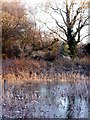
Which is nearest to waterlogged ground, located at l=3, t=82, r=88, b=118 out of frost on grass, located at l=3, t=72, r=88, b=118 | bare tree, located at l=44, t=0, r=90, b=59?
frost on grass, located at l=3, t=72, r=88, b=118

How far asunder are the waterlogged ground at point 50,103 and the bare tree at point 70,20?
30.5 feet

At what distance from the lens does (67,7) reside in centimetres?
1691

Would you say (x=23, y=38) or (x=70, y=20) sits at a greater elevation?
(x=70, y=20)

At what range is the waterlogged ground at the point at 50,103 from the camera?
514 centimetres

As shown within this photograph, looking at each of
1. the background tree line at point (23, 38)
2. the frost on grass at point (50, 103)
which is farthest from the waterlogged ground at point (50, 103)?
the background tree line at point (23, 38)

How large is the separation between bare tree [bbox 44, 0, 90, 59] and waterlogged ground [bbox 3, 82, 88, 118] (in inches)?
366

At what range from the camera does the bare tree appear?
55.4ft

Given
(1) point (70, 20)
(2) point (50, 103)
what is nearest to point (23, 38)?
(1) point (70, 20)

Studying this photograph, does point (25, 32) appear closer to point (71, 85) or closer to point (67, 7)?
point (67, 7)

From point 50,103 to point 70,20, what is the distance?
37.7ft

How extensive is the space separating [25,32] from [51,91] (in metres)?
8.03

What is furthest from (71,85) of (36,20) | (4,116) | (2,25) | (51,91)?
(36,20)

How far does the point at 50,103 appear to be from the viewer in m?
6.01

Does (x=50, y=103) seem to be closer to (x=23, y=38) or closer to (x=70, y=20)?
(x=23, y=38)
